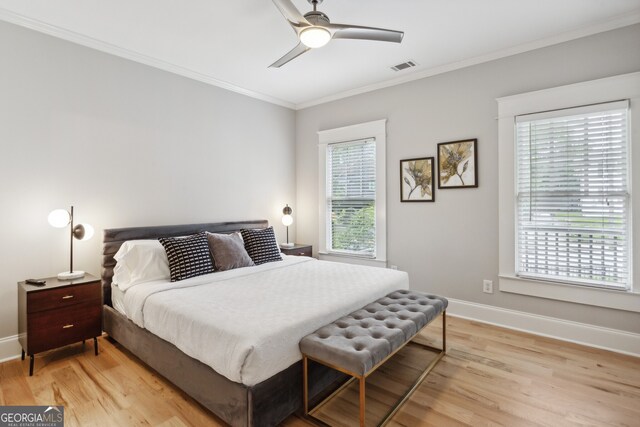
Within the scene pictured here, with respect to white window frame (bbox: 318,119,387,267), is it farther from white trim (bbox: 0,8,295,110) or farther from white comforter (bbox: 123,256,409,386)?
white trim (bbox: 0,8,295,110)

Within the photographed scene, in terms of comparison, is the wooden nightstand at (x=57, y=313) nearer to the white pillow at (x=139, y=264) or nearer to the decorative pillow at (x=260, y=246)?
the white pillow at (x=139, y=264)

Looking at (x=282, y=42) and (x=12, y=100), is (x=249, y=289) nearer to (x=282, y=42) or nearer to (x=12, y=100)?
(x=282, y=42)

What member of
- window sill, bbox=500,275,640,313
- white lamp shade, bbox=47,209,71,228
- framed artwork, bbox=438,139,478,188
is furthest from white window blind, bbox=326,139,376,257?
white lamp shade, bbox=47,209,71,228

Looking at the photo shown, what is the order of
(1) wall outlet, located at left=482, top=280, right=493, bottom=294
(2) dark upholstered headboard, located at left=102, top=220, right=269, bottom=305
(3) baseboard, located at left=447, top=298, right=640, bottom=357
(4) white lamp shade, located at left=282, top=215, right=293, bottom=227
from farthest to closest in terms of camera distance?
(4) white lamp shade, located at left=282, top=215, right=293, bottom=227 < (1) wall outlet, located at left=482, top=280, right=493, bottom=294 < (2) dark upholstered headboard, located at left=102, top=220, right=269, bottom=305 < (3) baseboard, located at left=447, top=298, right=640, bottom=357

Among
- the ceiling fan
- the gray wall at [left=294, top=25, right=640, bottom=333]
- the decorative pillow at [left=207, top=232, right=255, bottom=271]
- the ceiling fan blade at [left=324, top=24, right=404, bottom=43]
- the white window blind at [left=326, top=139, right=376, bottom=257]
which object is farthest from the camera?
the white window blind at [left=326, top=139, right=376, bottom=257]

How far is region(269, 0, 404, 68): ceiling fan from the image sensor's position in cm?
208

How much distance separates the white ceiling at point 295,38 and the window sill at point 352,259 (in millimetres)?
2327

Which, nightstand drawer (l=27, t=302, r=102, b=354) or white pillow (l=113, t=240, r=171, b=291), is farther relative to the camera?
white pillow (l=113, t=240, r=171, b=291)

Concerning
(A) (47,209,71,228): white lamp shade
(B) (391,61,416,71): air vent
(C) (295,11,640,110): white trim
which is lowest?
(A) (47,209,71,228): white lamp shade

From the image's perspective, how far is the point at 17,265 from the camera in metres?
2.76

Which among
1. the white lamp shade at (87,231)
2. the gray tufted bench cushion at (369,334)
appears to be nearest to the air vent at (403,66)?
the gray tufted bench cushion at (369,334)

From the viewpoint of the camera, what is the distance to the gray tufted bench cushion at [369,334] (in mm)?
1752

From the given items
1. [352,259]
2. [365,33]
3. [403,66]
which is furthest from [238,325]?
[403,66]

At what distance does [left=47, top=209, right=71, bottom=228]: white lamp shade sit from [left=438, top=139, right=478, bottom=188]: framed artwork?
145 inches
